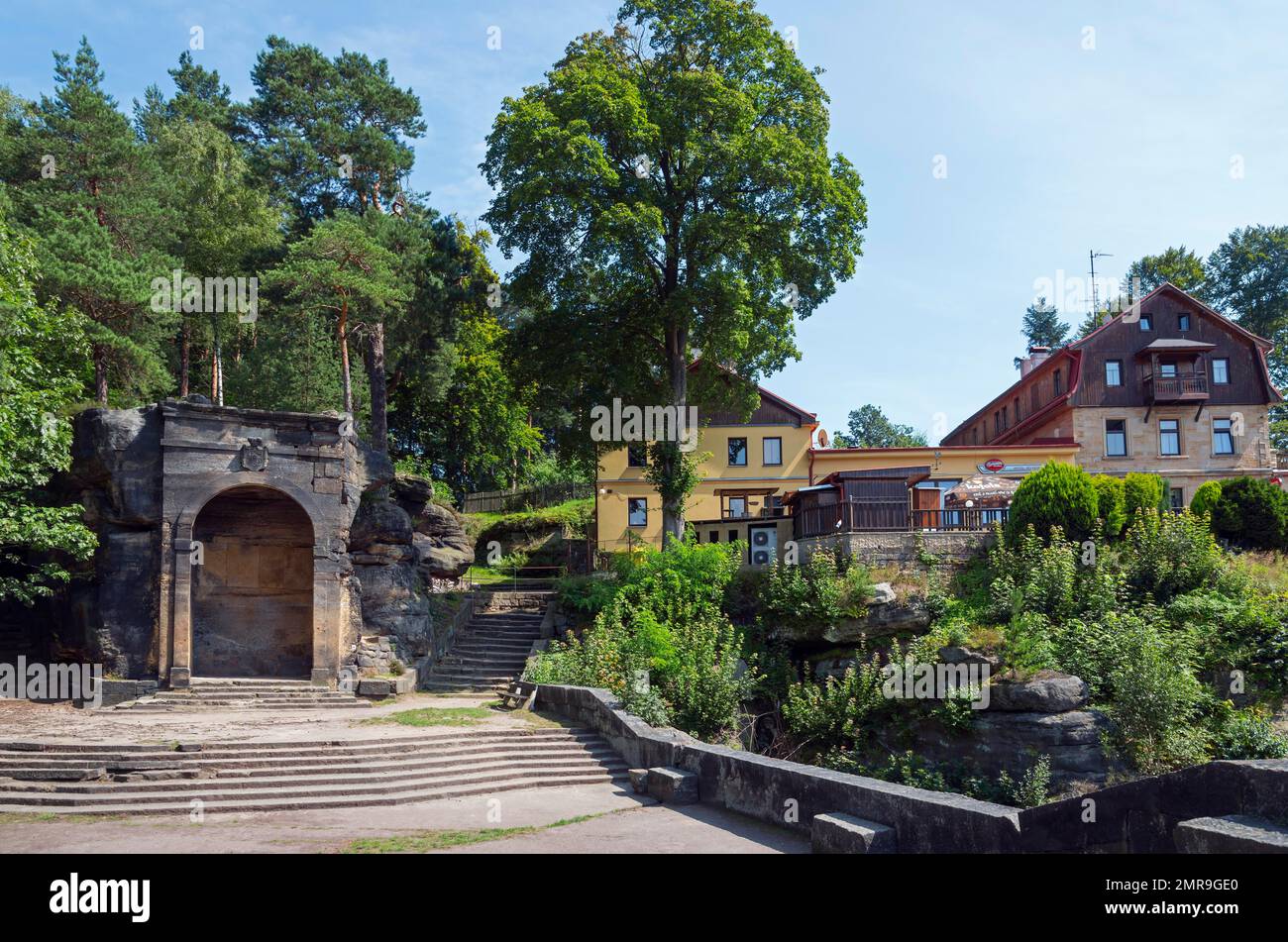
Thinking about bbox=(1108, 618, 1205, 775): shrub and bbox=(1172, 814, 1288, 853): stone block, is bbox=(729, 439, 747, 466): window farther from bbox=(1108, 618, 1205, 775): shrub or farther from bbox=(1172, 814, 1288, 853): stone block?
bbox=(1172, 814, 1288, 853): stone block

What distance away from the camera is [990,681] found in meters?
20.4

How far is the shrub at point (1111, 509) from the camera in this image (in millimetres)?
25047

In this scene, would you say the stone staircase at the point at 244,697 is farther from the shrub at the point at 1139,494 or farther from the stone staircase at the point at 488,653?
the shrub at the point at 1139,494

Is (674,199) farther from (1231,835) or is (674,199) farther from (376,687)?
(1231,835)

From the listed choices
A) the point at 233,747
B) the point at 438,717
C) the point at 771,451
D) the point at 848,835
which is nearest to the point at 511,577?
the point at 771,451

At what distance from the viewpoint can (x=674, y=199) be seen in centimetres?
2841

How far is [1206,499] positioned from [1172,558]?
4.33 m

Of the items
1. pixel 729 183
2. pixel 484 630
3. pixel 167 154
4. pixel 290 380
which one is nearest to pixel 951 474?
pixel 729 183

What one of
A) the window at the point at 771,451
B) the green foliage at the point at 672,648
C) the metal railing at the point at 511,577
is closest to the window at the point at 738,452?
the window at the point at 771,451

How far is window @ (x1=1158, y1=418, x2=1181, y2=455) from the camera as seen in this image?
3888 centimetres

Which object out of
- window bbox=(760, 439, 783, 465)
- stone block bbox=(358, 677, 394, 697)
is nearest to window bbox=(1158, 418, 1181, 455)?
window bbox=(760, 439, 783, 465)

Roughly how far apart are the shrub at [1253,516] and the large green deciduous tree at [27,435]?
2829cm
